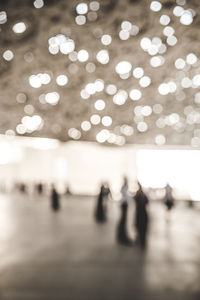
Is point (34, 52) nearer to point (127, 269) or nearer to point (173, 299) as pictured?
point (127, 269)

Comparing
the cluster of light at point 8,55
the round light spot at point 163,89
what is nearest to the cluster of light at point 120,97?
the round light spot at point 163,89

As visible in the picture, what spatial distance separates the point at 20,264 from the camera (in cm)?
477

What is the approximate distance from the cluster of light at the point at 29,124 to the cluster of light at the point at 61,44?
113 inches

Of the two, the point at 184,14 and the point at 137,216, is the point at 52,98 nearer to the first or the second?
the point at 137,216

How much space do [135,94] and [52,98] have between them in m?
1.79

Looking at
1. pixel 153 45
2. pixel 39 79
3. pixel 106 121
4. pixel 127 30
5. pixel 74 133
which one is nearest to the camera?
pixel 127 30

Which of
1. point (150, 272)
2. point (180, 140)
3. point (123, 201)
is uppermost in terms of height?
point (180, 140)

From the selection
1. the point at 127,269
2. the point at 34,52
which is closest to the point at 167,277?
the point at 127,269

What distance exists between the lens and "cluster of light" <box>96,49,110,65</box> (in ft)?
16.6

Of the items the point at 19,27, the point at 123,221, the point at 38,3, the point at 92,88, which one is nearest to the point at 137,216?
the point at 123,221

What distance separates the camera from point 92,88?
6.49 m

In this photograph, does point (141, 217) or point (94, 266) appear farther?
point (141, 217)

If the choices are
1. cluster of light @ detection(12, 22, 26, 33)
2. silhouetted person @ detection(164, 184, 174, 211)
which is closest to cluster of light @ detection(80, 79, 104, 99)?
cluster of light @ detection(12, 22, 26, 33)

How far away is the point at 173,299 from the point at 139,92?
174 inches
